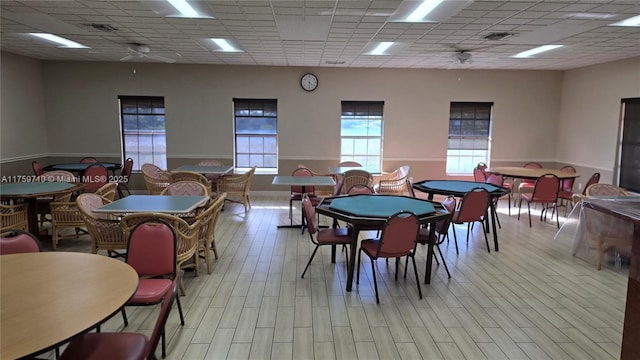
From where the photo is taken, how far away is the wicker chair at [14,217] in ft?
14.3

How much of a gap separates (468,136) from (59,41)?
8.13 m

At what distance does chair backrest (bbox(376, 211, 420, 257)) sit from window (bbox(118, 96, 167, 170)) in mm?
6601

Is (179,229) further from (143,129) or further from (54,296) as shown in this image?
(143,129)

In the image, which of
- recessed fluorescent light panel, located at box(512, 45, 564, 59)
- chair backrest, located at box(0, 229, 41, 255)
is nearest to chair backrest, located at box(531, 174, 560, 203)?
recessed fluorescent light panel, located at box(512, 45, 564, 59)

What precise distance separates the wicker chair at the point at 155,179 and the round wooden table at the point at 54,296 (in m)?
4.10

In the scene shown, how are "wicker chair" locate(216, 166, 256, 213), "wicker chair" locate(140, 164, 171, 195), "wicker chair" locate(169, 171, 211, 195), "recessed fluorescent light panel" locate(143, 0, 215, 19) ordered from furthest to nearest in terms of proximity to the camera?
1. "wicker chair" locate(216, 166, 256, 213)
2. "wicker chair" locate(140, 164, 171, 195)
3. "wicker chair" locate(169, 171, 211, 195)
4. "recessed fluorescent light panel" locate(143, 0, 215, 19)

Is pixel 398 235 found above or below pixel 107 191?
below

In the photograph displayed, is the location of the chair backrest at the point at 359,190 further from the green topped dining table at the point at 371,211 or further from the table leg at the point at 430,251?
the table leg at the point at 430,251

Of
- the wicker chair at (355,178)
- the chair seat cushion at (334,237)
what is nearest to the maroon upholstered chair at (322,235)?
the chair seat cushion at (334,237)

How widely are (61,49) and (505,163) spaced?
9.28 m

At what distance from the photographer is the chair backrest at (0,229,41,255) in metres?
2.50

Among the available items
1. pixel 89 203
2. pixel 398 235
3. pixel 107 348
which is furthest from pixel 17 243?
pixel 398 235

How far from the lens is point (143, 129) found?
27.7 feet

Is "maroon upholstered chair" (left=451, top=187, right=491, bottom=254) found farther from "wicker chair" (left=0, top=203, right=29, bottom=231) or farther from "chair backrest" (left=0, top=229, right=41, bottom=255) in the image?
"wicker chair" (left=0, top=203, right=29, bottom=231)
